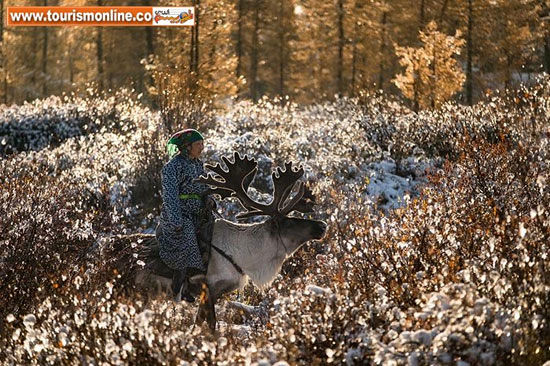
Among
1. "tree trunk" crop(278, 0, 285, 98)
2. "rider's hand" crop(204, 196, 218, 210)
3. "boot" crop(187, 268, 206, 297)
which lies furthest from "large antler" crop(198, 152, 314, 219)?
"tree trunk" crop(278, 0, 285, 98)

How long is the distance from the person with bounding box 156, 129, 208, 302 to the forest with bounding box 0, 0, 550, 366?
308 millimetres

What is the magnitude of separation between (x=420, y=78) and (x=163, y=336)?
19.3 m

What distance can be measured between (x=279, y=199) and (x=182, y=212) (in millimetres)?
914

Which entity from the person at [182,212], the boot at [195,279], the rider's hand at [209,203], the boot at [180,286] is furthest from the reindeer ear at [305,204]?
the boot at [180,286]

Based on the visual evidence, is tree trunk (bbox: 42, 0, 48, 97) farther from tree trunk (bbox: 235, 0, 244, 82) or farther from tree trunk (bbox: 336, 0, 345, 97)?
tree trunk (bbox: 336, 0, 345, 97)

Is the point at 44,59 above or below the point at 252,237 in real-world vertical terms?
below

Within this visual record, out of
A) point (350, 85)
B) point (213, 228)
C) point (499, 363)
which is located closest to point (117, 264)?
point (213, 228)

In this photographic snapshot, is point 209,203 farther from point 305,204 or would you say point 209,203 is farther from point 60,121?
point 60,121

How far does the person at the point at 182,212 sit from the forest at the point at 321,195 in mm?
308

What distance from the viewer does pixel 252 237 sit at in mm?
6914

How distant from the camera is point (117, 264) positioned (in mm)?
→ 6727

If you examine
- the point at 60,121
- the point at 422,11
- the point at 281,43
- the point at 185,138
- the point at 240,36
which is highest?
the point at 422,11

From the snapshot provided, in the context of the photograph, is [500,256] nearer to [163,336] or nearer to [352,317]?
[352,317]

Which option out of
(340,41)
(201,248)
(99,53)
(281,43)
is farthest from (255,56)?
(201,248)
